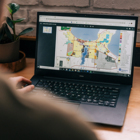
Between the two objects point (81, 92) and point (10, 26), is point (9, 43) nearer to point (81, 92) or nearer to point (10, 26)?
point (10, 26)

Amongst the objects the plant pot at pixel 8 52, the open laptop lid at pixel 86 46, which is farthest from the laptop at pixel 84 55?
the plant pot at pixel 8 52

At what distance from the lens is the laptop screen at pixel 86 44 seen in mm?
1010

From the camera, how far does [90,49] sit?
41.4 inches

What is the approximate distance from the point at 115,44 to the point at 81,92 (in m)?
0.26

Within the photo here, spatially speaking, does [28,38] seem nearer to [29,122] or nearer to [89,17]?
[89,17]

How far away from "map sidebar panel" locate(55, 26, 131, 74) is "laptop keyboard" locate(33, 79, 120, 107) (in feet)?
0.34

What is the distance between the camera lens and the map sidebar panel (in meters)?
1.02

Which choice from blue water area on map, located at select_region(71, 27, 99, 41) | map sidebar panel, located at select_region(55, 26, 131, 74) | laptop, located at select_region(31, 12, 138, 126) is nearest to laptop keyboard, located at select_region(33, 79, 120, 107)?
laptop, located at select_region(31, 12, 138, 126)

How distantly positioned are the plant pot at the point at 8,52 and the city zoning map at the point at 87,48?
234 mm

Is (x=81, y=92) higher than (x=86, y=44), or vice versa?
(x=86, y=44)

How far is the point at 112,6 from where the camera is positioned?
1236 millimetres

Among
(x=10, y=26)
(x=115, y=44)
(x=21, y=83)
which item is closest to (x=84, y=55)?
(x=115, y=44)

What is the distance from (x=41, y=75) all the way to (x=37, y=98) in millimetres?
761

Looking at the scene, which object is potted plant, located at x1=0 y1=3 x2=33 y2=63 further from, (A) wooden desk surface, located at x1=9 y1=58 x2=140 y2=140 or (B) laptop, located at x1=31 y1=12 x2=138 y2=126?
(A) wooden desk surface, located at x1=9 y1=58 x2=140 y2=140
